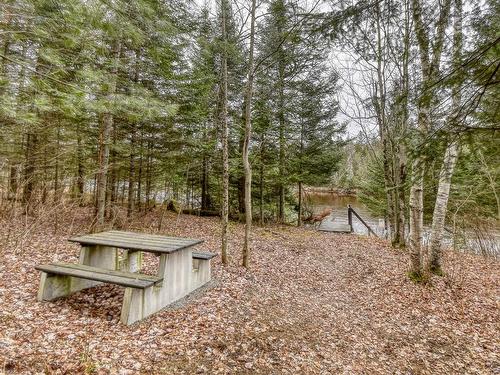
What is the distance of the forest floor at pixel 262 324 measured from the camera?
9.50 feet

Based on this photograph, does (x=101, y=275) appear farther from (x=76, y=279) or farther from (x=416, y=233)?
(x=416, y=233)

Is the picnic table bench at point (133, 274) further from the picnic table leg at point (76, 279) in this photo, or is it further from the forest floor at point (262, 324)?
the forest floor at point (262, 324)

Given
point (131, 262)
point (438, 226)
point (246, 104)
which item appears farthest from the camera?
point (246, 104)

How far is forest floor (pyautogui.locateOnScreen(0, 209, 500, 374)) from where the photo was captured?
2.89m

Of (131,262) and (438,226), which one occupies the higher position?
(438,226)

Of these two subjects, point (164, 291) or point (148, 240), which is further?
point (148, 240)

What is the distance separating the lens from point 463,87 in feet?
9.12

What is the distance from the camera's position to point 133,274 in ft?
12.5

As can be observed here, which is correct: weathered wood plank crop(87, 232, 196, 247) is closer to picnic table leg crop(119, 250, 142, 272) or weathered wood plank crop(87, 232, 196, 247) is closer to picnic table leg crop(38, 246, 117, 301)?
picnic table leg crop(38, 246, 117, 301)

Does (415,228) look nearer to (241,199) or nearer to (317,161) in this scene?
(317,161)

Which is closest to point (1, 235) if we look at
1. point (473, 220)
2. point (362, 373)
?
point (362, 373)

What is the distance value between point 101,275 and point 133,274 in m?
0.38

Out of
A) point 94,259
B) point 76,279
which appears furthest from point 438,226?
point 76,279

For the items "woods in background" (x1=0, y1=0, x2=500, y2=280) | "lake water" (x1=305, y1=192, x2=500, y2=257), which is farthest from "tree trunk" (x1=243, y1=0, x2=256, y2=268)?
"lake water" (x1=305, y1=192, x2=500, y2=257)
